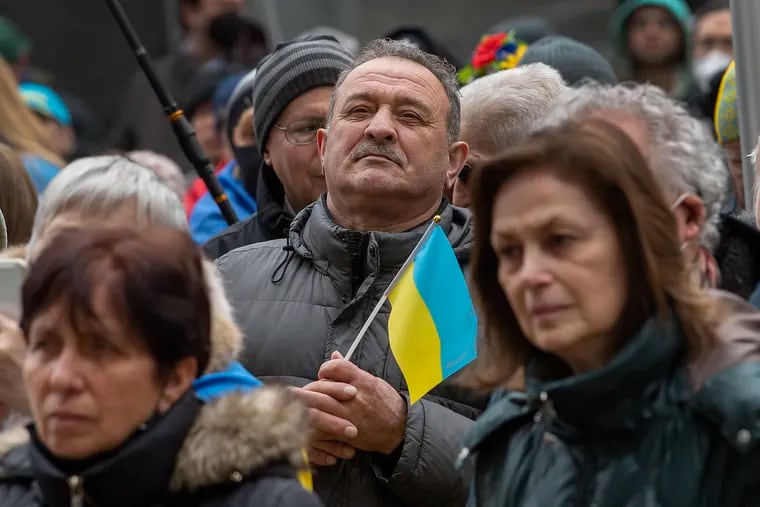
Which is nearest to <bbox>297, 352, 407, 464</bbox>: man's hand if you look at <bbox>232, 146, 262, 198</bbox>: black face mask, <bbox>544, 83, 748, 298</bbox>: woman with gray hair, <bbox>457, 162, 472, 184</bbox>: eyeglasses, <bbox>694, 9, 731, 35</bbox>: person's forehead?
<bbox>544, 83, 748, 298</bbox>: woman with gray hair

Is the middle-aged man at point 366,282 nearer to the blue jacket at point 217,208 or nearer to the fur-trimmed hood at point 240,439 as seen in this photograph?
the fur-trimmed hood at point 240,439

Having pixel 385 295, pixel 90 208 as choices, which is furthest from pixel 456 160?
pixel 90 208

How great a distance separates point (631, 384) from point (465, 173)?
255 cm

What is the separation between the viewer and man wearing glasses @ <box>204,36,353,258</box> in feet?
21.4

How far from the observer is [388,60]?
5816 millimetres

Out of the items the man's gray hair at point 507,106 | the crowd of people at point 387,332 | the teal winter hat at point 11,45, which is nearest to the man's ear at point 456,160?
the crowd of people at point 387,332

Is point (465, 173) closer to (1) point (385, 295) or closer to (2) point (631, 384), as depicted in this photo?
(1) point (385, 295)

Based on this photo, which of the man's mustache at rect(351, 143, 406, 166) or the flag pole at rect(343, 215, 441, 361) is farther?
A: the man's mustache at rect(351, 143, 406, 166)

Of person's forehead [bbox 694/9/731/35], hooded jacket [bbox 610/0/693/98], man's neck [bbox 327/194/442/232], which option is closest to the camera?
man's neck [bbox 327/194/442/232]

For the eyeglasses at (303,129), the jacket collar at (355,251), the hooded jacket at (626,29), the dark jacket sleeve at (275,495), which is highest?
the dark jacket sleeve at (275,495)

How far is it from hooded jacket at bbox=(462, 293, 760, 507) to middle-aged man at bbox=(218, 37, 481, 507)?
4.01ft

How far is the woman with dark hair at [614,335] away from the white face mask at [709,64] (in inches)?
248

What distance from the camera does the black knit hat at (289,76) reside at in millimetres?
6590

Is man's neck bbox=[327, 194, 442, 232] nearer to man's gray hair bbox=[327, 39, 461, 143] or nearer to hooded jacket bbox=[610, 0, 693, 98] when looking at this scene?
man's gray hair bbox=[327, 39, 461, 143]
